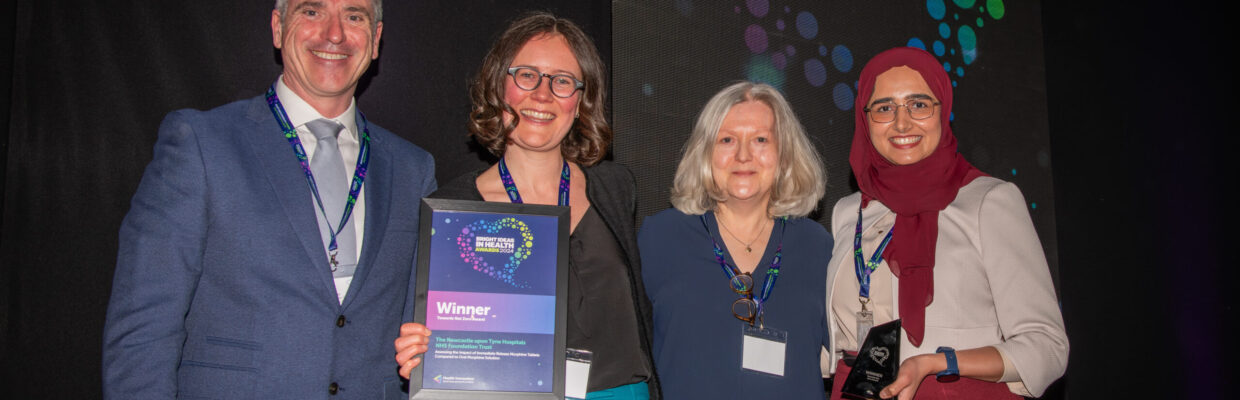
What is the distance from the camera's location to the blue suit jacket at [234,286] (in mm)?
1978

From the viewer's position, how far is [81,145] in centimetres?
276

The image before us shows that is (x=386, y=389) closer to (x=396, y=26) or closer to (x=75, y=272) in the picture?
(x=75, y=272)

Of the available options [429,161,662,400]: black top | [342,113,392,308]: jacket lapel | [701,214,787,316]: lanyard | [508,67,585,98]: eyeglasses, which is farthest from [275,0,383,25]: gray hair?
[701,214,787,316]: lanyard

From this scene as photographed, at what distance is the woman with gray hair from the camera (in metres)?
2.56

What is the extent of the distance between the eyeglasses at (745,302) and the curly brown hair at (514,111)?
2.24ft

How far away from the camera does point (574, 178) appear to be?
268 centimetres

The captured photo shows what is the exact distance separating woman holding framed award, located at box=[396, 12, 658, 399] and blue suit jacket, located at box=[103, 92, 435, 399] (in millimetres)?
481

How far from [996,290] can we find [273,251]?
2215 mm

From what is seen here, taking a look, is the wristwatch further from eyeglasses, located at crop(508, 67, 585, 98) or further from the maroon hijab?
eyeglasses, located at crop(508, 67, 585, 98)

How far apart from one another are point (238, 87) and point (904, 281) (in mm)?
2634

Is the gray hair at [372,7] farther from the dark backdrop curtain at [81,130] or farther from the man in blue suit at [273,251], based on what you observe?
the dark backdrop curtain at [81,130]

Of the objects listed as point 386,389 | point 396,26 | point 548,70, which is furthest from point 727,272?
point 396,26

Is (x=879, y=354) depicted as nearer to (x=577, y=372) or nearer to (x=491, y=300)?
(x=577, y=372)

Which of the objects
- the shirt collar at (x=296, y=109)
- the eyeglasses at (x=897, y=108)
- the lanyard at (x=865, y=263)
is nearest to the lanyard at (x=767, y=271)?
the lanyard at (x=865, y=263)
